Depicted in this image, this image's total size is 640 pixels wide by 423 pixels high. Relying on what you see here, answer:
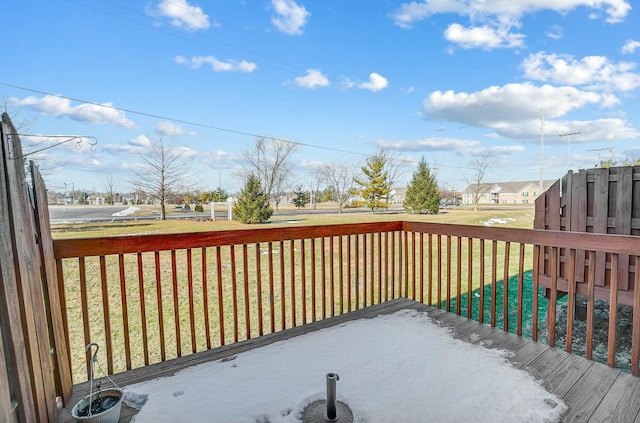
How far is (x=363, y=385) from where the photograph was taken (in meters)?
1.70

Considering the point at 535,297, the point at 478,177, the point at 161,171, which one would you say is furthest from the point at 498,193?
the point at 535,297

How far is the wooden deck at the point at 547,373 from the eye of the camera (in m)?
1.48

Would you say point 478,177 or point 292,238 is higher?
point 478,177

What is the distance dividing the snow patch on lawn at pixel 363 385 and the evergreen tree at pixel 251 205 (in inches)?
384

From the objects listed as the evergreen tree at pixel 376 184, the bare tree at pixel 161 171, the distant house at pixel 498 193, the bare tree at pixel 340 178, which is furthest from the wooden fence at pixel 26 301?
the distant house at pixel 498 193

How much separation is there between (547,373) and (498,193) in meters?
20.5

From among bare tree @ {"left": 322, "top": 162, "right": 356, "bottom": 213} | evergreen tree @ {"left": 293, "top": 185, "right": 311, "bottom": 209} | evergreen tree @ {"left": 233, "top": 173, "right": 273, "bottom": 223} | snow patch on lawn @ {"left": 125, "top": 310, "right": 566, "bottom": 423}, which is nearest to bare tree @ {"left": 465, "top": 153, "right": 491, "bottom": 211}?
bare tree @ {"left": 322, "top": 162, "right": 356, "bottom": 213}

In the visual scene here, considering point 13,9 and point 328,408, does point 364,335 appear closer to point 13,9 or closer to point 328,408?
point 328,408

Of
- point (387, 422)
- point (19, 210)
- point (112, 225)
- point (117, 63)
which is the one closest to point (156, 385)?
point (19, 210)

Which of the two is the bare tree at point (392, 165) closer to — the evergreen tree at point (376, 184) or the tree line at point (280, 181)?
the tree line at point (280, 181)

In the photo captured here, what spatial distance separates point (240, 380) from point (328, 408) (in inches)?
24.1

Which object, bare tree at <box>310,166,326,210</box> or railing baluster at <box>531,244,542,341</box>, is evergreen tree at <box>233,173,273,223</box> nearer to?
bare tree at <box>310,166,326,210</box>

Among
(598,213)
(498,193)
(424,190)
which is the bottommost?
(498,193)

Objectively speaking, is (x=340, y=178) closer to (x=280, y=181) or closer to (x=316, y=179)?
(x=316, y=179)
